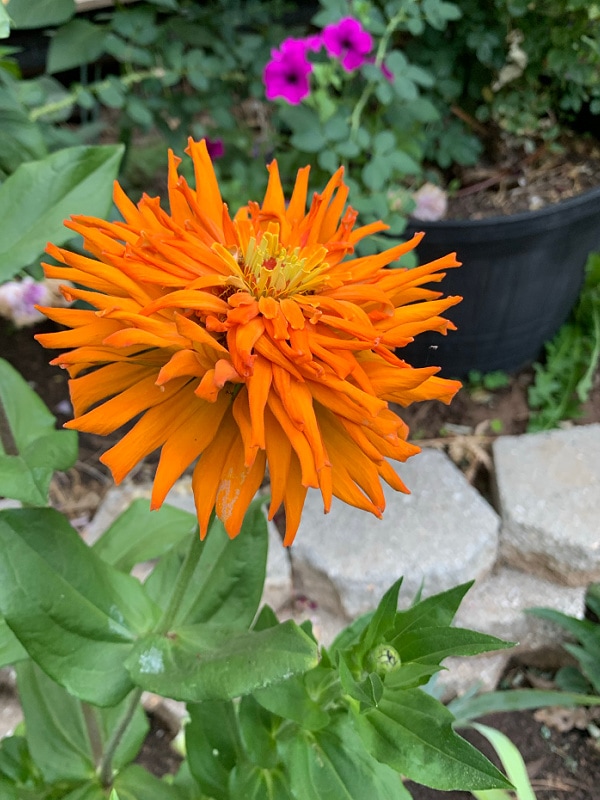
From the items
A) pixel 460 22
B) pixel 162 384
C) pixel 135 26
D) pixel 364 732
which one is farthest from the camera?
pixel 460 22

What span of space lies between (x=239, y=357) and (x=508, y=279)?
1.24 meters

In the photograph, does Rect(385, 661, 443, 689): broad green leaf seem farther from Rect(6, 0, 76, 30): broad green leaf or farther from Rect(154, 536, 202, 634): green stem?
Rect(6, 0, 76, 30): broad green leaf

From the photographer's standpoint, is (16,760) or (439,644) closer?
(439,644)

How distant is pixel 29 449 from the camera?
29.6 inches

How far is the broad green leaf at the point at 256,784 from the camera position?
0.71m

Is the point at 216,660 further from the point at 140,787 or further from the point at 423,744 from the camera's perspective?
the point at 140,787

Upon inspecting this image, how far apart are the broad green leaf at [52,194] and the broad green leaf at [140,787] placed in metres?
0.59

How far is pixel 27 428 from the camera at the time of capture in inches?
35.3

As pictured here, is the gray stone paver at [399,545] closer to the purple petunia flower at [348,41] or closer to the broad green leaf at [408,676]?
the broad green leaf at [408,676]

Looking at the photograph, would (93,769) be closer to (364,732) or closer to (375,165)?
(364,732)

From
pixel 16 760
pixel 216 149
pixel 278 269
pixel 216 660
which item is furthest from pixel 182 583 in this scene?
pixel 216 149

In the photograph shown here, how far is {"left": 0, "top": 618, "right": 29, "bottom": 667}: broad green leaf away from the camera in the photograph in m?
0.71

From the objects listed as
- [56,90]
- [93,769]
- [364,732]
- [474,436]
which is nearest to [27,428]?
[93,769]

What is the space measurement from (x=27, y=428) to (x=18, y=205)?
0.89 ft
